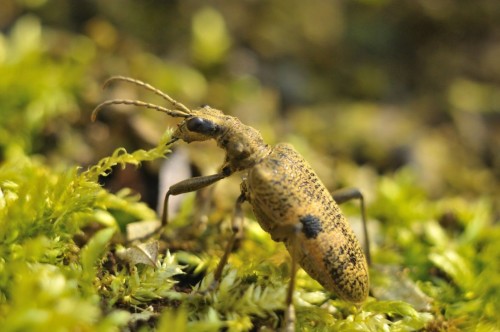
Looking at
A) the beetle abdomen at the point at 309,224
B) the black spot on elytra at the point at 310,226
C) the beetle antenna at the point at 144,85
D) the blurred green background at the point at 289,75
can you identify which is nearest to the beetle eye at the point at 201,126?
the beetle antenna at the point at 144,85

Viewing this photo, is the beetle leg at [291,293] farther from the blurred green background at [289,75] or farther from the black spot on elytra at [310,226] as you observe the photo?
the blurred green background at [289,75]

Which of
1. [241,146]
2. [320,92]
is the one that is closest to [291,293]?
[241,146]

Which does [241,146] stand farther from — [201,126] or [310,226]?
[310,226]

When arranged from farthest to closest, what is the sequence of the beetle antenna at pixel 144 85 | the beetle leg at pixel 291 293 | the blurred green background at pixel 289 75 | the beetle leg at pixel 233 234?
1. the blurred green background at pixel 289 75
2. the beetle antenna at pixel 144 85
3. the beetle leg at pixel 233 234
4. the beetle leg at pixel 291 293

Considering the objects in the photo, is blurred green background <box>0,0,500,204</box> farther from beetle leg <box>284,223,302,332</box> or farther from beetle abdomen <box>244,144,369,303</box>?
beetle leg <box>284,223,302,332</box>

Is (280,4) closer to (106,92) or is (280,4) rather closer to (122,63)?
(122,63)

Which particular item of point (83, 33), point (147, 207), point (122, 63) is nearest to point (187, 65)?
point (122, 63)
